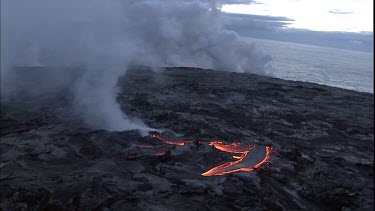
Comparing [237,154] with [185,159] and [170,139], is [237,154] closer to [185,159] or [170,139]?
[185,159]

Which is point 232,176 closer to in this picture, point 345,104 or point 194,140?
point 194,140

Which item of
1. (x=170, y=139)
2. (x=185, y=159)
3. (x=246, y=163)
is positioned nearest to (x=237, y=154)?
(x=246, y=163)

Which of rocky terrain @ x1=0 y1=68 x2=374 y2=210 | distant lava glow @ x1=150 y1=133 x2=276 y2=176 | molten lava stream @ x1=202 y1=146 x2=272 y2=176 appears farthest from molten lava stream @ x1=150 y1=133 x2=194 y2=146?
molten lava stream @ x1=202 y1=146 x2=272 y2=176

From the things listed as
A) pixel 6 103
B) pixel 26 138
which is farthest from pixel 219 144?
pixel 6 103

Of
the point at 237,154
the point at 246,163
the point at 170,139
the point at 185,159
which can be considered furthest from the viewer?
the point at 170,139

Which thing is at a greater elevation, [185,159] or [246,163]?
[185,159]

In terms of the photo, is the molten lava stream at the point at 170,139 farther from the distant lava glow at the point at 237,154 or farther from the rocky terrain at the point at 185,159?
the rocky terrain at the point at 185,159

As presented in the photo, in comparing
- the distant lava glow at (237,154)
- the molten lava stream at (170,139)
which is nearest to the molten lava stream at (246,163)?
the distant lava glow at (237,154)
